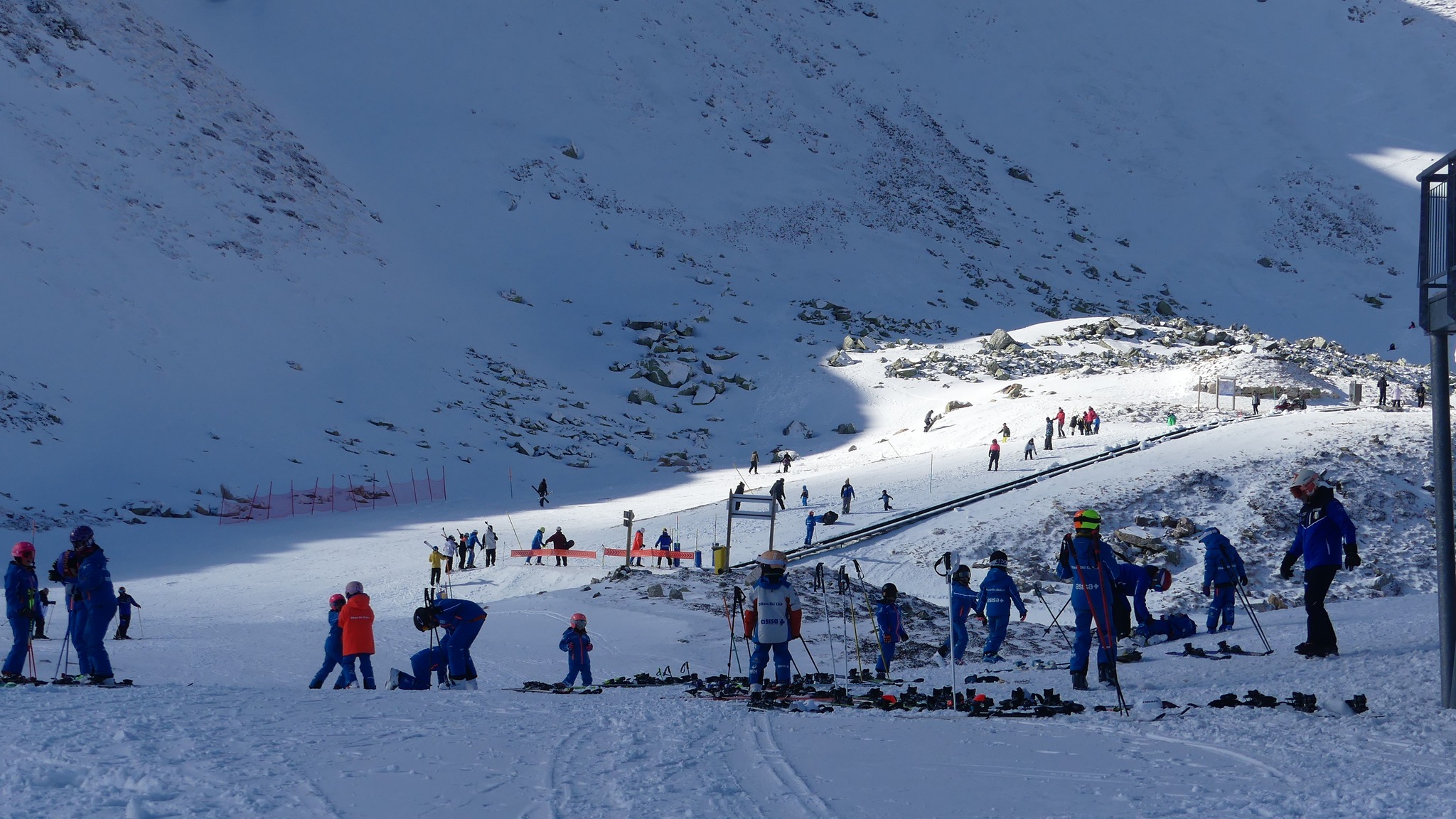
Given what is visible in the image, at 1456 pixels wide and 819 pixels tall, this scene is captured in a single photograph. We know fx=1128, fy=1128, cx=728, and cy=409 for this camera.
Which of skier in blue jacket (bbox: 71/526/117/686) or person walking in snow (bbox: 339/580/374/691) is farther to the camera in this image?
person walking in snow (bbox: 339/580/374/691)

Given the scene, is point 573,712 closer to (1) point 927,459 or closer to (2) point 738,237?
(1) point 927,459

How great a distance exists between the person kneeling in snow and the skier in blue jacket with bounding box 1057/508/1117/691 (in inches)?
210

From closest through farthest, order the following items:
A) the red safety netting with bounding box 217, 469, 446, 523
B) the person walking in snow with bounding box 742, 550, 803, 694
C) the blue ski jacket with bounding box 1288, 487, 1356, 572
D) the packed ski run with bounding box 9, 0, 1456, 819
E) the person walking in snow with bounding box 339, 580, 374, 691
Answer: the packed ski run with bounding box 9, 0, 1456, 819 → the blue ski jacket with bounding box 1288, 487, 1356, 572 → the person walking in snow with bounding box 742, 550, 803, 694 → the person walking in snow with bounding box 339, 580, 374, 691 → the red safety netting with bounding box 217, 469, 446, 523

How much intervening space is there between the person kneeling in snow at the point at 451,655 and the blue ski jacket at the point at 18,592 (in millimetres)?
3453

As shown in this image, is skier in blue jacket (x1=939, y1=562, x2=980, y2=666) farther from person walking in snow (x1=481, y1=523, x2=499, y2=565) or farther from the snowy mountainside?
the snowy mountainside

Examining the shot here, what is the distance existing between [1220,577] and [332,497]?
29218 mm

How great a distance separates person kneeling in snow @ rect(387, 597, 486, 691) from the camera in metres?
10.6

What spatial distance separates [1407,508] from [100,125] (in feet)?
187

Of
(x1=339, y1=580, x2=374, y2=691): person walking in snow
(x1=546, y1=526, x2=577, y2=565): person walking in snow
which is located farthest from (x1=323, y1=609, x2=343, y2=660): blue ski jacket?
(x1=546, y1=526, x2=577, y2=565): person walking in snow

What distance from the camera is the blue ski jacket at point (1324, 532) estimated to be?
9055mm

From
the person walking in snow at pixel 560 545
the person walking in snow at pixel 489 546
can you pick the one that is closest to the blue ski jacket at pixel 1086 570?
the person walking in snow at pixel 560 545

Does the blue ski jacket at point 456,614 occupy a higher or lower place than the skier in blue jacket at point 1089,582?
lower

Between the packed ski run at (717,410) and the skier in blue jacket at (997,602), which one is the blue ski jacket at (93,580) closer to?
the packed ski run at (717,410)

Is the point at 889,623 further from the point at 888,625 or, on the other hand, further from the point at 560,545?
the point at 560,545
